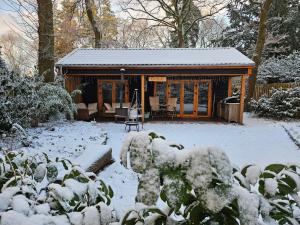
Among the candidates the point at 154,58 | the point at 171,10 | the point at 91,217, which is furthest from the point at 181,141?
the point at 171,10

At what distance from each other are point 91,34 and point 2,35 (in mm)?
8158

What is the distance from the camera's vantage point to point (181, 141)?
27.0 feet

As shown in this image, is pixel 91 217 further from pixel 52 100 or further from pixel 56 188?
pixel 52 100

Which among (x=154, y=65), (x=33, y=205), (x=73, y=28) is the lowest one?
(x=33, y=205)

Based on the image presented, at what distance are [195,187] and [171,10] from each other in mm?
21483

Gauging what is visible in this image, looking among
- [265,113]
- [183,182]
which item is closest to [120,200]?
[183,182]

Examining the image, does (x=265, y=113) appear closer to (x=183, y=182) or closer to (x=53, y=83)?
(x=53, y=83)

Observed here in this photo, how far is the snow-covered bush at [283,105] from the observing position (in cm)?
1267

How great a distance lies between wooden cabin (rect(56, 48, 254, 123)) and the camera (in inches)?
452

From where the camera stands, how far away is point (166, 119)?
12688 millimetres

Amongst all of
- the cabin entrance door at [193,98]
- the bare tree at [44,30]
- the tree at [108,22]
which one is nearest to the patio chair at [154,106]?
the cabin entrance door at [193,98]

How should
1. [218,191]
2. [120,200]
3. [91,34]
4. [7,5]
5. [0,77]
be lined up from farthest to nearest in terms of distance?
[91,34] < [7,5] < [0,77] < [120,200] < [218,191]

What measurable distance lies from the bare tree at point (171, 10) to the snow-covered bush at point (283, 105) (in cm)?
955

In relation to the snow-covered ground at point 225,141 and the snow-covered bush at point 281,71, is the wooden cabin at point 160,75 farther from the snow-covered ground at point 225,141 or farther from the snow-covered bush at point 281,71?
the snow-covered bush at point 281,71
